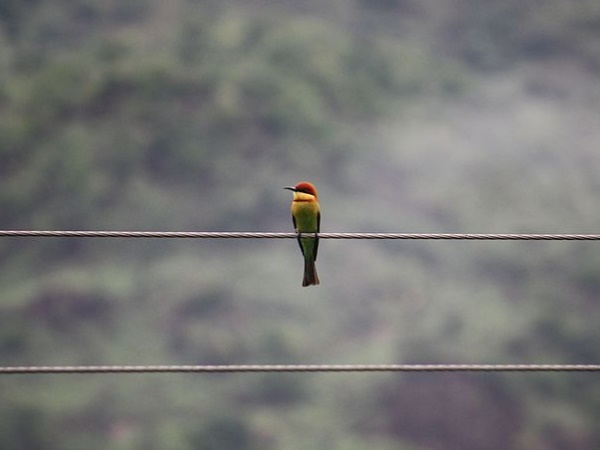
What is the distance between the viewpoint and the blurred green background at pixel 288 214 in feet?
215

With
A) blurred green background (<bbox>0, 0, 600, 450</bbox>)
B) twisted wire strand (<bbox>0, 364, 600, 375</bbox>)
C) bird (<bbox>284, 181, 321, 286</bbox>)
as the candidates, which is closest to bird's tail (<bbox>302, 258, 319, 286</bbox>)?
bird (<bbox>284, 181, 321, 286</bbox>)

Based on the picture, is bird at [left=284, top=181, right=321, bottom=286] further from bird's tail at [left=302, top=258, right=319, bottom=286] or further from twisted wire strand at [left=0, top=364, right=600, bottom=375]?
twisted wire strand at [left=0, top=364, right=600, bottom=375]

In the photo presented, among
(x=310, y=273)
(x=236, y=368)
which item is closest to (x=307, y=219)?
(x=310, y=273)

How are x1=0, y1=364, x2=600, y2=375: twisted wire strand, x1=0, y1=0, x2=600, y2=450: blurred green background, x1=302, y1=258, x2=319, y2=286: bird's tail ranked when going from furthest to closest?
x1=0, y1=0, x2=600, y2=450: blurred green background, x1=302, y1=258, x2=319, y2=286: bird's tail, x1=0, y1=364, x2=600, y2=375: twisted wire strand

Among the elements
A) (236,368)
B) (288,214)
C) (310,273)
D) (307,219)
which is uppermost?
(288,214)

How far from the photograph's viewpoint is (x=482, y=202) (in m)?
91.6

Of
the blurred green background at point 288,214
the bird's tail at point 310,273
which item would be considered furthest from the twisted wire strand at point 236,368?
the blurred green background at point 288,214

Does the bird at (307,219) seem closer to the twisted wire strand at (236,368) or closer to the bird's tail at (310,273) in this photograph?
the bird's tail at (310,273)

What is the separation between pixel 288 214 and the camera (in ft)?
310

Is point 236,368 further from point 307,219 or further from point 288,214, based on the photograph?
point 288,214

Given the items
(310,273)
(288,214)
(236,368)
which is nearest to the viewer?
(236,368)

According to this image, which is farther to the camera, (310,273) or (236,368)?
(310,273)

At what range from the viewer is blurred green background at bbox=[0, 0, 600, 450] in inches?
2581

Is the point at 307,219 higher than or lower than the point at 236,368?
higher
